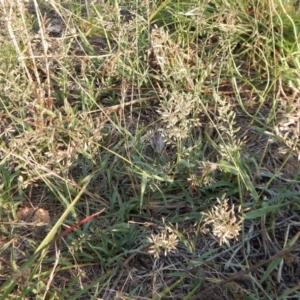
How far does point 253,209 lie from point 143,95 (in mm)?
574

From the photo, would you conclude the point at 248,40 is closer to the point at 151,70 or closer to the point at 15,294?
the point at 151,70

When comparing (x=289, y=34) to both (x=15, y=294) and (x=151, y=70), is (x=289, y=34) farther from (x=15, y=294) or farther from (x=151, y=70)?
(x=15, y=294)

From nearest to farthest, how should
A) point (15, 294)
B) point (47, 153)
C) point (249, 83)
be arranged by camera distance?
point (15, 294) < point (47, 153) < point (249, 83)

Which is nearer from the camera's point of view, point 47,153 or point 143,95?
point 47,153

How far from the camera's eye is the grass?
1.69 metres

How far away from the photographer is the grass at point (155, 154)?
5.56 ft

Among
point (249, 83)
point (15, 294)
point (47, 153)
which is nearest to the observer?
point (15, 294)

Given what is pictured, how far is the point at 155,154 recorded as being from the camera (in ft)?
6.43

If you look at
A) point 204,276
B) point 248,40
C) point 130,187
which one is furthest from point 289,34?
point 204,276

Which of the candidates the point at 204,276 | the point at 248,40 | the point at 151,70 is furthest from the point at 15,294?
the point at 248,40

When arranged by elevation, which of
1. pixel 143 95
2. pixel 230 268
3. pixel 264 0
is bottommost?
pixel 230 268

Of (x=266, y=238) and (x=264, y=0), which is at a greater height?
(x=264, y=0)

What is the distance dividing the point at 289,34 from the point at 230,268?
2.90 feet

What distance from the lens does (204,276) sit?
1683 mm
